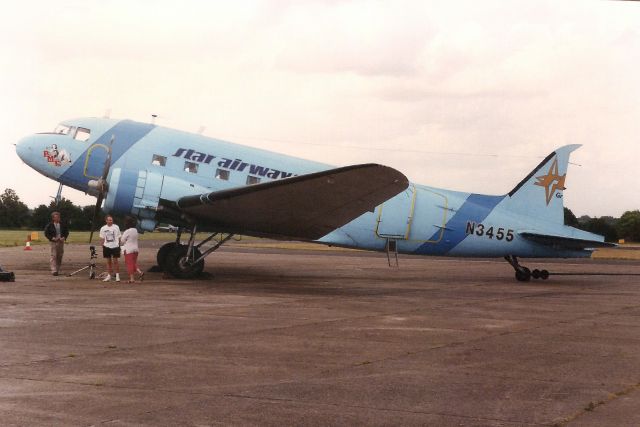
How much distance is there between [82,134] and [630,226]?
8093 centimetres

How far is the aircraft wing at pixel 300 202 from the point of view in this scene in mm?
18047

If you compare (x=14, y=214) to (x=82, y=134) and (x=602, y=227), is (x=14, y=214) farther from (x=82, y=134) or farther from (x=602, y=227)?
(x=82, y=134)

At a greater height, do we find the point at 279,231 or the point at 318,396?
the point at 279,231

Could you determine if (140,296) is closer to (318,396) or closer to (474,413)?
(318,396)

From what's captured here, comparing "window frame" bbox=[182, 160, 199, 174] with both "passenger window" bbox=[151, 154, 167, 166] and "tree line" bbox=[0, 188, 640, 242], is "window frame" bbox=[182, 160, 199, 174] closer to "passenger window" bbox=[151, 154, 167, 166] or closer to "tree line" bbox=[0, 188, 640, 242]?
"passenger window" bbox=[151, 154, 167, 166]

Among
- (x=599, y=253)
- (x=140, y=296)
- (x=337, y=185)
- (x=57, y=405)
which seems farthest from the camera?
(x=599, y=253)

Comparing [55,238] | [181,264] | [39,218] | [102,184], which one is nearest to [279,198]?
[181,264]

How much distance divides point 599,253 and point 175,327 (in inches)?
1810

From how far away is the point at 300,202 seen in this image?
1962cm

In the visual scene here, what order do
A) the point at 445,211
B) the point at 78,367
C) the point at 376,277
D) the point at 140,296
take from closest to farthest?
the point at 78,367, the point at 140,296, the point at 445,211, the point at 376,277

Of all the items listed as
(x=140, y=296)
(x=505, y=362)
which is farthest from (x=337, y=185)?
(x=505, y=362)

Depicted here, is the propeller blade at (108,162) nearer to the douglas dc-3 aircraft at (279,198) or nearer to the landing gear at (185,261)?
the douglas dc-3 aircraft at (279,198)

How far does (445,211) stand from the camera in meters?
23.9

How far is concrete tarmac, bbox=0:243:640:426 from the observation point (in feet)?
21.6
